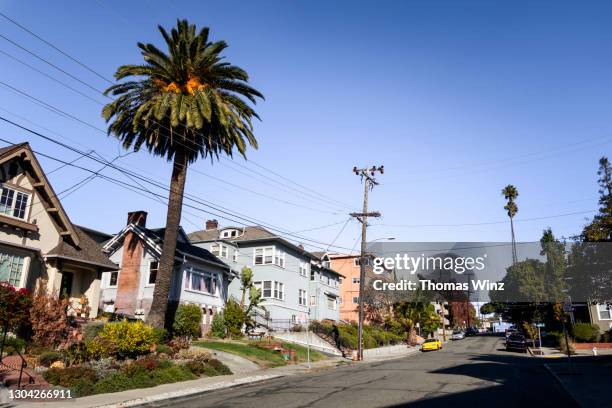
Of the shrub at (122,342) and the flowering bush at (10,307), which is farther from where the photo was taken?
the shrub at (122,342)

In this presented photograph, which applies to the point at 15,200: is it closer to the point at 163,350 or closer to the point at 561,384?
the point at 163,350

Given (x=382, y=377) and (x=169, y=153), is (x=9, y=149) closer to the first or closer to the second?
(x=169, y=153)

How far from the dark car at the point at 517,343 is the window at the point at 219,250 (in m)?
29.4

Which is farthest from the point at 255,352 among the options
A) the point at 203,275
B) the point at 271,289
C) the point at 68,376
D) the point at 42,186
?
the point at 271,289

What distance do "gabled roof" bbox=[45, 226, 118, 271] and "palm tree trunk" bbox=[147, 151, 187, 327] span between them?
299cm

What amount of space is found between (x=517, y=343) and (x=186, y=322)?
31.8 m

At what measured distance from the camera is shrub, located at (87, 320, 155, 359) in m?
20.8

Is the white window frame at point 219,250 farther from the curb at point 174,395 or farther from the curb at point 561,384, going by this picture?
the curb at point 561,384

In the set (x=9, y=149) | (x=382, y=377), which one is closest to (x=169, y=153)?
(x=9, y=149)

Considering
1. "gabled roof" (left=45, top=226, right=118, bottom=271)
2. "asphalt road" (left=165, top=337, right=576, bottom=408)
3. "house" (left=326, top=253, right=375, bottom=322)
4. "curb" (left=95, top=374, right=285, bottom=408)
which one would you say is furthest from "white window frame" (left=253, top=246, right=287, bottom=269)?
"asphalt road" (left=165, top=337, right=576, bottom=408)

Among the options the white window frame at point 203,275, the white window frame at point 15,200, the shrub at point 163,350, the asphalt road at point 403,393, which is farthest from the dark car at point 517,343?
the white window frame at point 15,200

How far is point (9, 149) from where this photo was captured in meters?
25.2

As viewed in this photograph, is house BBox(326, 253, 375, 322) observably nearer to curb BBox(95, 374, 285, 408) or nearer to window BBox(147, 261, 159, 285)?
window BBox(147, 261, 159, 285)

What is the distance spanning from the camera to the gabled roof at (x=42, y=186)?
25.3m
